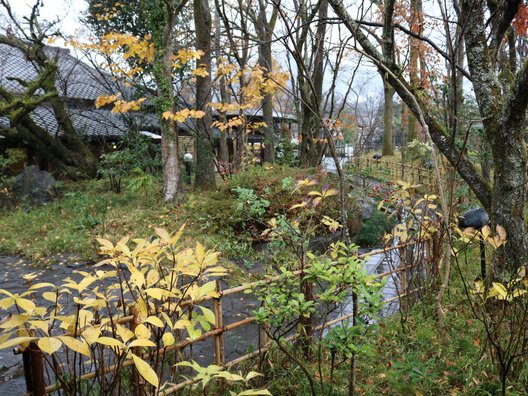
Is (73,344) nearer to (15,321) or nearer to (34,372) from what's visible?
(15,321)

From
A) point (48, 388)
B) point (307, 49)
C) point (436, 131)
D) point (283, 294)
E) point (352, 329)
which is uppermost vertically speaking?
point (307, 49)

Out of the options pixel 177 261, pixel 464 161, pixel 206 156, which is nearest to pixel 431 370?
pixel 464 161

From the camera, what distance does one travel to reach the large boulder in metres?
11.8

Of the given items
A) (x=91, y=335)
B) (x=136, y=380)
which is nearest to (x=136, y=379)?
(x=136, y=380)

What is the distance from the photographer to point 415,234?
4.38 meters

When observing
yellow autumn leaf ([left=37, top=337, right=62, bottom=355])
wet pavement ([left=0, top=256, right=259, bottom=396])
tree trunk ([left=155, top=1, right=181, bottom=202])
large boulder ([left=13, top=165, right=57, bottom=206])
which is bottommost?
wet pavement ([left=0, top=256, right=259, bottom=396])

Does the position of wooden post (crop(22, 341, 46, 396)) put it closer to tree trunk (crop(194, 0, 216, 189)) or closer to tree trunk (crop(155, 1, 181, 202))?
tree trunk (crop(155, 1, 181, 202))

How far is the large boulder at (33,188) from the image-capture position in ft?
38.6

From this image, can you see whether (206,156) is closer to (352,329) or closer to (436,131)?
(436,131)

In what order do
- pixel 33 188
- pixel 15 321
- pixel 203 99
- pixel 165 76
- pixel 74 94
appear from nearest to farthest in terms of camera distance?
pixel 15 321 → pixel 165 76 → pixel 203 99 → pixel 33 188 → pixel 74 94

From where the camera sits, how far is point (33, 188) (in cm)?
1194

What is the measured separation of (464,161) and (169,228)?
6136mm

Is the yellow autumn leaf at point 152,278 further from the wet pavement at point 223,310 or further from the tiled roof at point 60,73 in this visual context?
the tiled roof at point 60,73

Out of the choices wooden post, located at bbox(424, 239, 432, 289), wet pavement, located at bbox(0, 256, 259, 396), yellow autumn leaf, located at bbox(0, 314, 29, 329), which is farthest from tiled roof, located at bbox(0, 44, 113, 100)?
yellow autumn leaf, located at bbox(0, 314, 29, 329)
